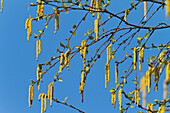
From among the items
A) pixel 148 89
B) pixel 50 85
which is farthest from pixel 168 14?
pixel 50 85

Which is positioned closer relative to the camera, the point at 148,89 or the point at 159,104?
the point at 148,89

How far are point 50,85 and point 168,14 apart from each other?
274 centimetres

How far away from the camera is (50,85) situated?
15.8ft

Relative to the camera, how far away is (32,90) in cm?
488

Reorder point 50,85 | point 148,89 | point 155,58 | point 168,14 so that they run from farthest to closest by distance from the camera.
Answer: point 155,58 → point 50,85 → point 148,89 → point 168,14

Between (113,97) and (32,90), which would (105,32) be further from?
(32,90)

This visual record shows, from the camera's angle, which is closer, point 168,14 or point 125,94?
point 168,14

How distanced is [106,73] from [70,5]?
96 cm

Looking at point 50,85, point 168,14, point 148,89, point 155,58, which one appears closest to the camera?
point 168,14

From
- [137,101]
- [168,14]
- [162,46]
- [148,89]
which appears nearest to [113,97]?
[137,101]

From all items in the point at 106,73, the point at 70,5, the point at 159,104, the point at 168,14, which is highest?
the point at 70,5

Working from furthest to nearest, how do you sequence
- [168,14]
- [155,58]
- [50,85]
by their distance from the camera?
[155,58] → [50,85] → [168,14]

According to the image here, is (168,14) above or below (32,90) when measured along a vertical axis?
above

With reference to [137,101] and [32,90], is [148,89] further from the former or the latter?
[32,90]
